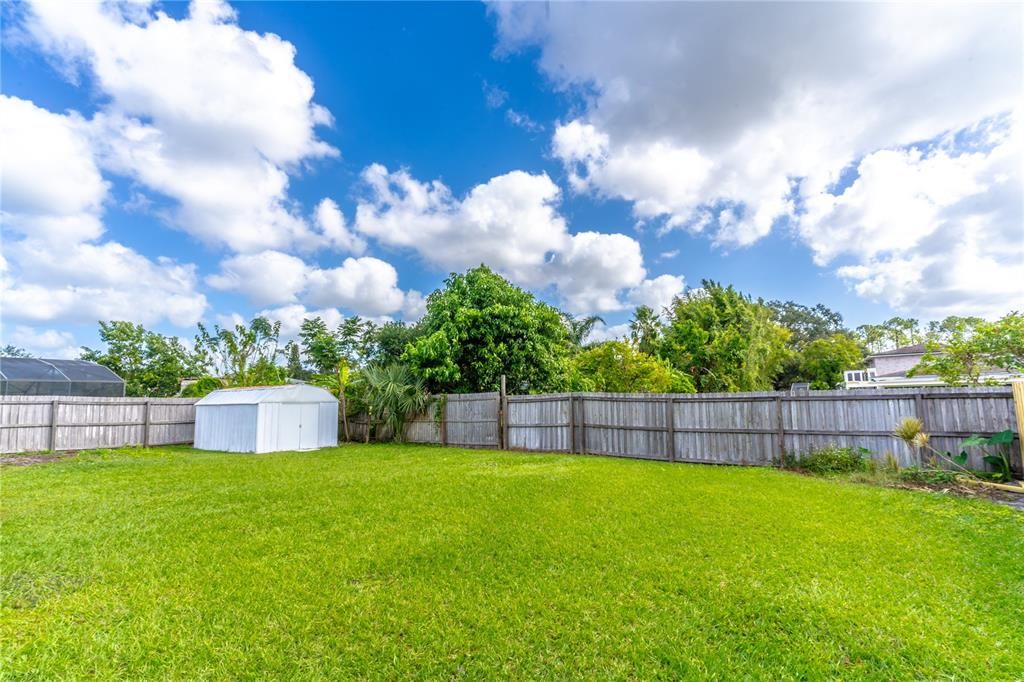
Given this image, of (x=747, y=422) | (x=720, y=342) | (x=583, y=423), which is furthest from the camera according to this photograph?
(x=720, y=342)

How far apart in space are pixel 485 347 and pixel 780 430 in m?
8.05

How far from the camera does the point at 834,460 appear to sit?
7000mm

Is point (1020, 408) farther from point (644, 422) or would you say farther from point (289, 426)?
point (289, 426)

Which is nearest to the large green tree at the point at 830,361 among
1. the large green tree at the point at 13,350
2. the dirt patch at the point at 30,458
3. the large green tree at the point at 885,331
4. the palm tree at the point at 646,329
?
the large green tree at the point at 885,331

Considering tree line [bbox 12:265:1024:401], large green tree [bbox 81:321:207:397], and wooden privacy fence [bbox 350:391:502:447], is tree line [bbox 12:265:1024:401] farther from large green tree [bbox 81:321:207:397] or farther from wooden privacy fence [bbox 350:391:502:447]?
wooden privacy fence [bbox 350:391:502:447]

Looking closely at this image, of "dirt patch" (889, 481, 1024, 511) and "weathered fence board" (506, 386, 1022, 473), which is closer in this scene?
"dirt patch" (889, 481, 1024, 511)

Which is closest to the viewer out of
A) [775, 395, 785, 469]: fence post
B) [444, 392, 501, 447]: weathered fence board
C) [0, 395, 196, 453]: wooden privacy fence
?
[775, 395, 785, 469]: fence post

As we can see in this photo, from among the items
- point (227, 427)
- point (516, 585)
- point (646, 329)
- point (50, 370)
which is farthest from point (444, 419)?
point (50, 370)

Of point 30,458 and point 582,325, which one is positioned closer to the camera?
point 30,458

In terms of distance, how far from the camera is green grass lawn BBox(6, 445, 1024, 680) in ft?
7.42

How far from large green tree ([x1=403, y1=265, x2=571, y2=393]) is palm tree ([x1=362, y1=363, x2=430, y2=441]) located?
464mm

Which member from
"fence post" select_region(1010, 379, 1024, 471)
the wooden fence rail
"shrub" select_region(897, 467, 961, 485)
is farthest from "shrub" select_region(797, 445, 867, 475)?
"fence post" select_region(1010, 379, 1024, 471)

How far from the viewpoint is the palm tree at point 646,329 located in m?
19.5

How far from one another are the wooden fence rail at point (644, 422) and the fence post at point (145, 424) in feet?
0.08
